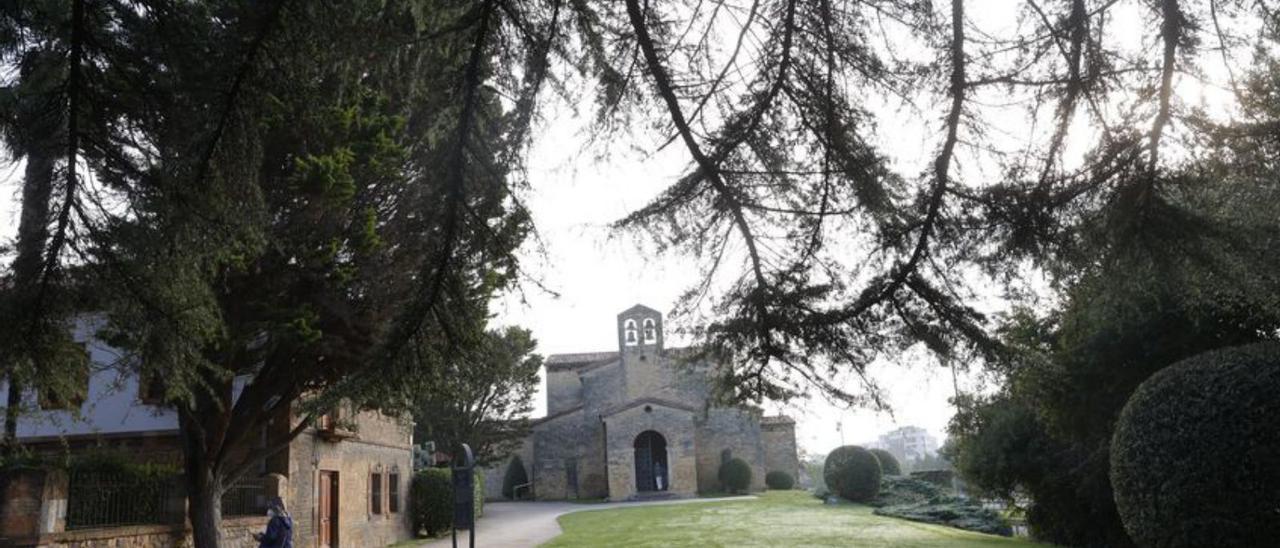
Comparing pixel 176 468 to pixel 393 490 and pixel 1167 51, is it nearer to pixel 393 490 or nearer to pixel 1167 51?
pixel 393 490

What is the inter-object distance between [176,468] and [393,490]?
9.44 m

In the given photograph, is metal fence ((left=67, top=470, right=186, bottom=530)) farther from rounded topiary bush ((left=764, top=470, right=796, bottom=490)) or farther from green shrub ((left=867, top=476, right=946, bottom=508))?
rounded topiary bush ((left=764, top=470, right=796, bottom=490))

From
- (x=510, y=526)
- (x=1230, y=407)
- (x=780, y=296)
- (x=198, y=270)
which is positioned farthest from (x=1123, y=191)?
(x=510, y=526)

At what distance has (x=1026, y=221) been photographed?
13.9ft

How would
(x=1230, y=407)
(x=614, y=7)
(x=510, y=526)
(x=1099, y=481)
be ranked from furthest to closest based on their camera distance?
1. (x=510, y=526)
2. (x=1099, y=481)
3. (x=1230, y=407)
4. (x=614, y=7)

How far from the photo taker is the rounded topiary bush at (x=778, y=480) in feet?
132

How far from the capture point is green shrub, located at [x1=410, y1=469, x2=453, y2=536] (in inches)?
898

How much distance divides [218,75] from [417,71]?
896 millimetres

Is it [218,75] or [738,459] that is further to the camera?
[738,459]

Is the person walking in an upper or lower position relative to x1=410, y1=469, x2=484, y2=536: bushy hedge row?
upper

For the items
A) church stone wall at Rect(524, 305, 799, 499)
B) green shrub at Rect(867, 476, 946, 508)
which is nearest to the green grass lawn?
green shrub at Rect(867, 476, 946, 508)

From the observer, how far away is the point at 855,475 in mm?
29953

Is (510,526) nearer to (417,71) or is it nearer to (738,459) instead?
(738,459)

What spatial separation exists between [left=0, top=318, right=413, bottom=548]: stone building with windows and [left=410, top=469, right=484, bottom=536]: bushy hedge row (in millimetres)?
455
